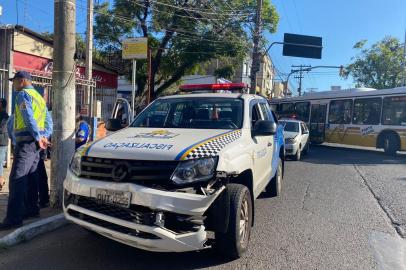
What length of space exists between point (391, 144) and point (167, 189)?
48.2 feet

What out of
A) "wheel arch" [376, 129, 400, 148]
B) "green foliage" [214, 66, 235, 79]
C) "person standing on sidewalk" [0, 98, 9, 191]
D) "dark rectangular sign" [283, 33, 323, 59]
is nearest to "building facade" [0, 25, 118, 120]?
"person standing on sidewalk" [0, 98, 9, 191]

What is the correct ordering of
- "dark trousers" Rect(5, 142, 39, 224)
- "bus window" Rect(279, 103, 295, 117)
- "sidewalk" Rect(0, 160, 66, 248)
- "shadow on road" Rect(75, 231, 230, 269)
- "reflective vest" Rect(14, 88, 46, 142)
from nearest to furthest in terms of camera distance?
"shadow on road" Rect(75, 231, 230, 269)
"sidewalk" Rect(0, 160, 66, 248)
"dark trousers" Rect(5, 142, 39, 224)
"reflective vest" Rect(14, 88, 46, 142)
"bus window" Rect(279, 103, 295, 117)

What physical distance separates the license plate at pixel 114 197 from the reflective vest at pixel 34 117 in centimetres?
171

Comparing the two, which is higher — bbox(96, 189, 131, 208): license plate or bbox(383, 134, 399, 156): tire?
bbox(96, 189, 131, 208): license plate

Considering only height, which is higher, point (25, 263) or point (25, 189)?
point (25, 189)

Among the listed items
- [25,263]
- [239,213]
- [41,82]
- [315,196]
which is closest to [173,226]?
[239,213]

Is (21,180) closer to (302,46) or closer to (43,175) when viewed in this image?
(43,175)

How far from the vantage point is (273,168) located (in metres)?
6.52

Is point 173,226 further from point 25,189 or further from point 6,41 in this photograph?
point 6,41

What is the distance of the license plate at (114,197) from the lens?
3.59m

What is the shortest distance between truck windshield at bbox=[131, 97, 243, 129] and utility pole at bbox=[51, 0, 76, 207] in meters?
1.04

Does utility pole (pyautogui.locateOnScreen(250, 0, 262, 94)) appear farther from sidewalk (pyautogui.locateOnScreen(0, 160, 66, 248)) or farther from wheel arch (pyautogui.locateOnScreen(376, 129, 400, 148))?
sidewalk (pyautogui.locateOnScreen(0, 160, 66, 248))

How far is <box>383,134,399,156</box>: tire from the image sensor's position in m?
15.6

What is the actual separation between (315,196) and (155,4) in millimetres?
19196
